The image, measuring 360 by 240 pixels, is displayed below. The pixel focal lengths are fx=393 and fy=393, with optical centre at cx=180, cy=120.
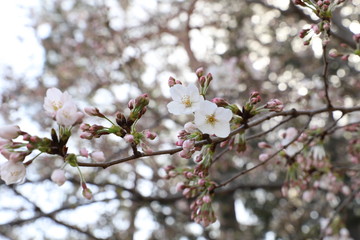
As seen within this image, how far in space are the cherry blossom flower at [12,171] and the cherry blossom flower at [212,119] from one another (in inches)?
20.8

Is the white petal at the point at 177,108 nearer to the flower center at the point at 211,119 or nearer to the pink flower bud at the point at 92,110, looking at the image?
the flower center at the point at 211,119

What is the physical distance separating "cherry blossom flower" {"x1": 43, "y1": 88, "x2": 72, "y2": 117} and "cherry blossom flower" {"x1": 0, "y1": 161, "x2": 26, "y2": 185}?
0.19 metres

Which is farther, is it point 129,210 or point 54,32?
point 54,32

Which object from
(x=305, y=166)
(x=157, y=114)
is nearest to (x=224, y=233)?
(x=157, y=114)

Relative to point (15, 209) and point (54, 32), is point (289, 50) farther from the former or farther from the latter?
point (15, 209)

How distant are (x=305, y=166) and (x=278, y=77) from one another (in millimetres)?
3437

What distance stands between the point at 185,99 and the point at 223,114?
0.45 feet

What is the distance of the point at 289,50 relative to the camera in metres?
5.51

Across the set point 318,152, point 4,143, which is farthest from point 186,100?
point 318,152

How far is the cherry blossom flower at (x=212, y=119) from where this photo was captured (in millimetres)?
1173

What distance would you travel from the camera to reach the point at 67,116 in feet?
3.67

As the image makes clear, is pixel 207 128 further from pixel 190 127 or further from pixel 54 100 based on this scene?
pixel 54 100

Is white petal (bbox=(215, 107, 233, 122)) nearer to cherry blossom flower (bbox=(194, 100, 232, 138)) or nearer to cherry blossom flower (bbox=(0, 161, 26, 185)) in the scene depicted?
cherry blossom flower (bbox=(194, 100, 232, 138))

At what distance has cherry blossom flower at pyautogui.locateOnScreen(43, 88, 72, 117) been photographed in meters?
1.23
